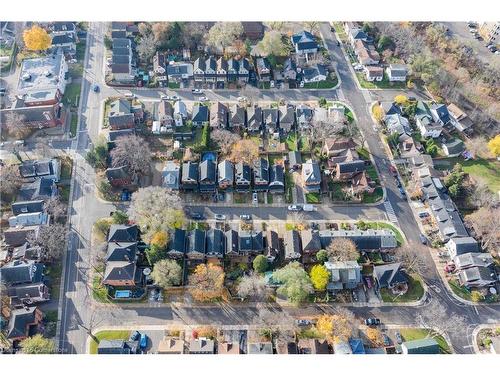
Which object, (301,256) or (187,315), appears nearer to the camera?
(187,315)

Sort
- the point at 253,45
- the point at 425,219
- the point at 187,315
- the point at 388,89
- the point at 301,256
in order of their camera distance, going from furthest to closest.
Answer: the point at 253,45, the point at 388,89, the point at 425,219, the point at 301,256, the point at 187,315

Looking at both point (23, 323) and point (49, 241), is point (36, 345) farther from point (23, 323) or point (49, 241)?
point (49, 241)

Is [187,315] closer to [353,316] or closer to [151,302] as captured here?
[151,302]

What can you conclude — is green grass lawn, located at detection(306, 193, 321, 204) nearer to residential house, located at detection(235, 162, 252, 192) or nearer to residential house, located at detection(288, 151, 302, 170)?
residential house, located at detection(288, 151, 302, 170)

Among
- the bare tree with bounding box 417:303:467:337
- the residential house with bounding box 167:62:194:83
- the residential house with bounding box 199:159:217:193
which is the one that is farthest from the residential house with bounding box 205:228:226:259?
the residential house with bounding box 167:62:194:83

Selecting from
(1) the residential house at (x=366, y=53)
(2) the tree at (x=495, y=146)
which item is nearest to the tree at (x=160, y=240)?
(1) the residential house at (x=366, y=53)

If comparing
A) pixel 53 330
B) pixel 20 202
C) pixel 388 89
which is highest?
pixel 388 89

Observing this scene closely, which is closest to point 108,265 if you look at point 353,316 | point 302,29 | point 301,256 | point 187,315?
point 187,315
